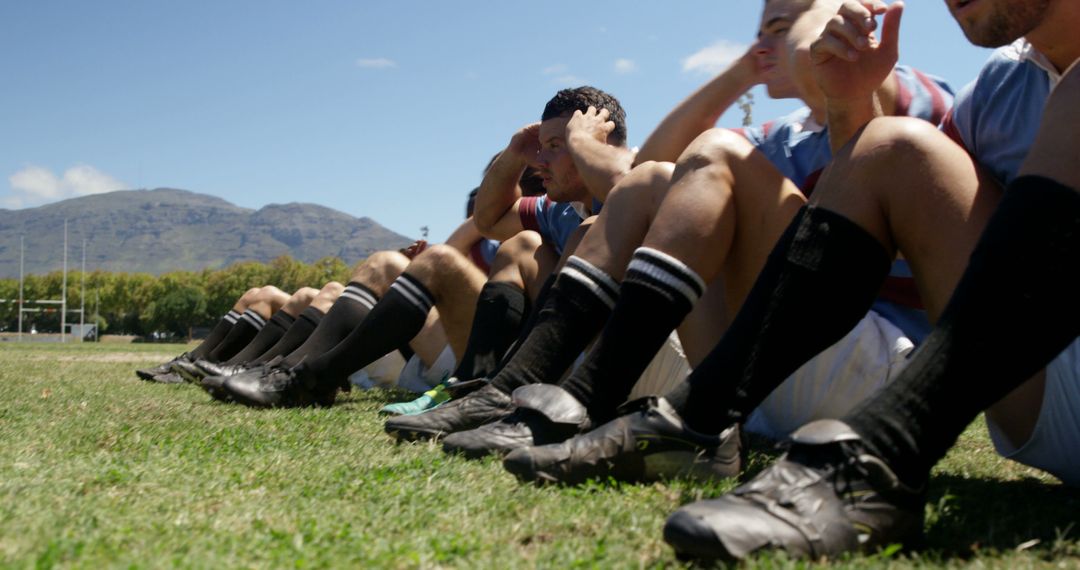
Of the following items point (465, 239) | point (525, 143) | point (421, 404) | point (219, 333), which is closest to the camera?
point (421, 404)

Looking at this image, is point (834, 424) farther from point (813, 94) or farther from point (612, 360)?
point (813, 94)

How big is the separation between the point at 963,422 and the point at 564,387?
3.53 ft

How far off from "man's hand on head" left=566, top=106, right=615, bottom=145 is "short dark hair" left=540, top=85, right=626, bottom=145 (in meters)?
0.26

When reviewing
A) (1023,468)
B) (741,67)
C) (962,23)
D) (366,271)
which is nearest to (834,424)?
→ (962,23)

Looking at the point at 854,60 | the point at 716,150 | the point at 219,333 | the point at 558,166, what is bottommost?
the point at 219,333

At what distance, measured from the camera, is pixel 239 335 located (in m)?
7.79

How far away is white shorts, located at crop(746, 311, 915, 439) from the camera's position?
2.57m

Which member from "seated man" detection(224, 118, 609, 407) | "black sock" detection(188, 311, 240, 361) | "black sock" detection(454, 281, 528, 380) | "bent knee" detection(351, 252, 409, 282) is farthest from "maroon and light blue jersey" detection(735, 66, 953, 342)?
"black sock" detection(188, 311, 240, 361)

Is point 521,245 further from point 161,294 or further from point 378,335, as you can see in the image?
point 161,294

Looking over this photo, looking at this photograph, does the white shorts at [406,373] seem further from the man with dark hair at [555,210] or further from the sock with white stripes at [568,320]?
the sock with white stripes at [568,320]

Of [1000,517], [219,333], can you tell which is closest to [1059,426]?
[1000,517]

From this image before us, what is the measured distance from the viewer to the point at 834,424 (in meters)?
1.51

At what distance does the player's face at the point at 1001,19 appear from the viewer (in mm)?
1775

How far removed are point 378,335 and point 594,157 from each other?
1.46m
